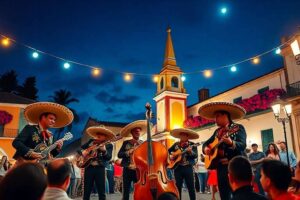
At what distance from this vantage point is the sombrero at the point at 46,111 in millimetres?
5957

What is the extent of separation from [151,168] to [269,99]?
1856cm

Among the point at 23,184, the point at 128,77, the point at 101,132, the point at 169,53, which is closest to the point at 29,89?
the point at 169,53

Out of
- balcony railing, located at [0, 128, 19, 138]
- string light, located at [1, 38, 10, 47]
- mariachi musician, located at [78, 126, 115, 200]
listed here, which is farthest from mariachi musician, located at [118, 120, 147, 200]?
balcony railing, located at [0, 128, 19, 138]

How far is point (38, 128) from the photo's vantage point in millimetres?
5879

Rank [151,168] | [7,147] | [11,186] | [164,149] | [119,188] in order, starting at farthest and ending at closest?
1. [7,147]
2. [119,188]
3. [164,149]
4. [151,168]
5. [11,186]

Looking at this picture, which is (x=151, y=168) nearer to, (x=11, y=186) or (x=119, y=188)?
(x=11, y=186)

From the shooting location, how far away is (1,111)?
109 feet

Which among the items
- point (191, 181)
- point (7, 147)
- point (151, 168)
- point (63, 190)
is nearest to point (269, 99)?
point (191, 181)

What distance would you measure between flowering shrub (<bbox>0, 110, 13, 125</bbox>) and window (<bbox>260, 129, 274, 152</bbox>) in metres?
26.0

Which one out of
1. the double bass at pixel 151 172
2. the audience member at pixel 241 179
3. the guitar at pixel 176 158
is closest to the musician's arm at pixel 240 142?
the double bass at pixel 151 172

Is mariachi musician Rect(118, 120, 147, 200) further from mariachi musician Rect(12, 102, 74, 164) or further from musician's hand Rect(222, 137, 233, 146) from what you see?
musician's hand Rect(222, 137, 233, 146)

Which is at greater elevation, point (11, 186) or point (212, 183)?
point (11, 186)

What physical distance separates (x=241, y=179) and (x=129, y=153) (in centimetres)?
411

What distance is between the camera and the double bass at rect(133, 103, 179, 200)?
19.2ft
